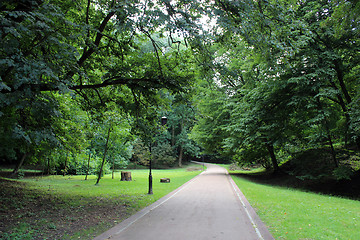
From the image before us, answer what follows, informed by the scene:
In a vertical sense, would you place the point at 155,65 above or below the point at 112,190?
above

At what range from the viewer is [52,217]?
236 inches

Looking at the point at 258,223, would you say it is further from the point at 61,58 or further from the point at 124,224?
the point at 61,58

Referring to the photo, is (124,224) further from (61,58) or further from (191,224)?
(61,58)

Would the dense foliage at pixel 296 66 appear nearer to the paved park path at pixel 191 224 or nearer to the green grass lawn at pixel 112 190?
the paved park path at pixel 191 224

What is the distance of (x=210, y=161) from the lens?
72.0 metres

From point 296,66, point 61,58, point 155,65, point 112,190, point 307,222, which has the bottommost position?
point 112,190

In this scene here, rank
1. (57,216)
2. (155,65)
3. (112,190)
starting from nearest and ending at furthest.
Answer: (57,216) < (155,65) < (112,190)

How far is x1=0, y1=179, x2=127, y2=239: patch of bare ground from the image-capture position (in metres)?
4.80

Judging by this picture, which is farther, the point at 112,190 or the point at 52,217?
the point at 112,190

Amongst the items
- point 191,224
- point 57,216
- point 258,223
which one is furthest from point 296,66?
point 57,216

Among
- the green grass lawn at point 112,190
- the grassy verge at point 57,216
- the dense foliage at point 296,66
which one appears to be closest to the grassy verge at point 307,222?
the dense foliage at point 296,66

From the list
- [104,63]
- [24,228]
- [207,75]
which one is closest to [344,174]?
[207,75]

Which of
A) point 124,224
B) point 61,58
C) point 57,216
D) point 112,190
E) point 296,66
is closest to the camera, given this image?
point 61,58

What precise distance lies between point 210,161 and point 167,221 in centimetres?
6777
